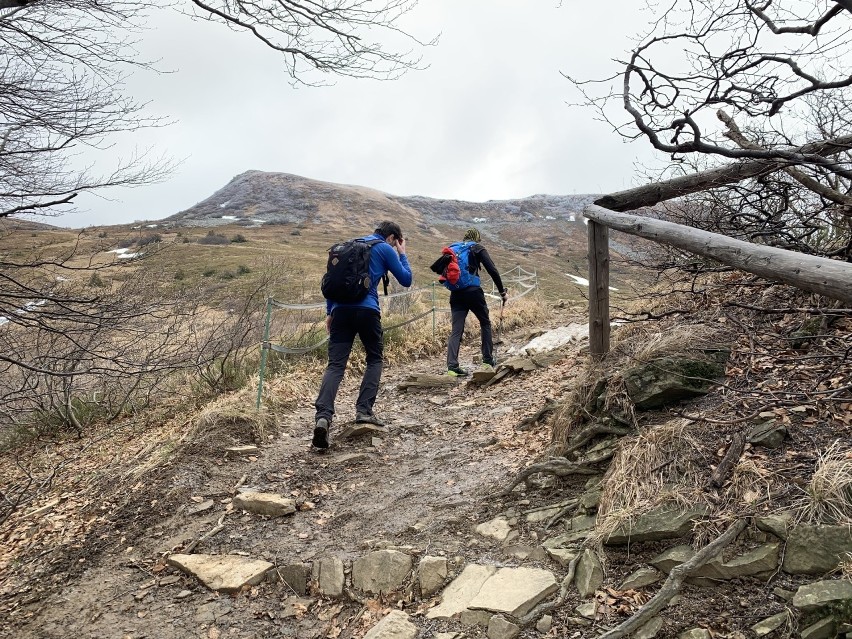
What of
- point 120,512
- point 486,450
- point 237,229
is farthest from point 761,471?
point 237,229

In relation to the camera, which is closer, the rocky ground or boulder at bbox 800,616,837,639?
boulder at bbox 800,616,837,639

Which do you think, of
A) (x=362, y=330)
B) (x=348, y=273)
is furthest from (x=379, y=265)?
(x=362, y=330)

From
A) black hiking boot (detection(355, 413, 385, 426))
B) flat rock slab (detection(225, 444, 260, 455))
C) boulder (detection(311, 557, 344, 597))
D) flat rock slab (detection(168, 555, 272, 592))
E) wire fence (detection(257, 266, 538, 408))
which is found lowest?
flat rock slab (detection(168, 555, 272, 592))

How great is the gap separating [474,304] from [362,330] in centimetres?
241

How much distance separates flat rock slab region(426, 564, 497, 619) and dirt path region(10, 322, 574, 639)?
73 millimetres

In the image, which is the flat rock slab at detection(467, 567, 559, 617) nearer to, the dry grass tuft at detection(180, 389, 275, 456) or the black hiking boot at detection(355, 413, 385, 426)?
the black hiking boot at detection(355, 413, 385, 426)

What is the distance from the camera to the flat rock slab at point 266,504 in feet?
12.0

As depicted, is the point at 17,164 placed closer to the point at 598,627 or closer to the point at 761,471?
the point at 598,627

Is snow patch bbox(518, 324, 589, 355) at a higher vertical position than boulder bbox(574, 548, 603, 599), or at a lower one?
higher

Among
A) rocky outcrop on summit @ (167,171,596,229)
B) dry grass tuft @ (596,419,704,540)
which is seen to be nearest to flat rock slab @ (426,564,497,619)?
dry grass tuft @ (596,419,704,540)

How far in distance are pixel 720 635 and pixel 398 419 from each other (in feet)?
13.7

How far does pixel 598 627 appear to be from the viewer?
79.4 inches

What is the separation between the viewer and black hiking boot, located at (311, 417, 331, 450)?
186 inches

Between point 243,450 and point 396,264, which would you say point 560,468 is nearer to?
point 396,264
